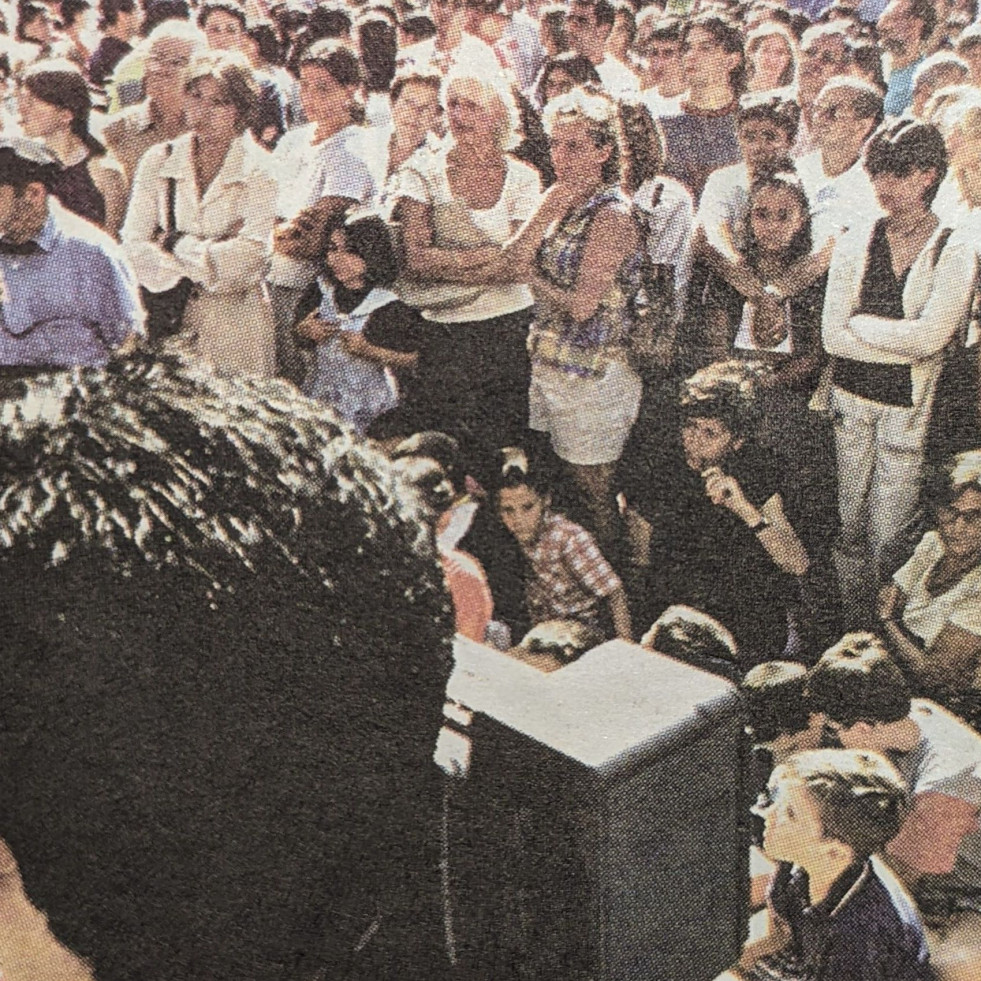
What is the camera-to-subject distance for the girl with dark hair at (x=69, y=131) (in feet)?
7.41

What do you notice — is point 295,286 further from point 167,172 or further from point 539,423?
point 539,423

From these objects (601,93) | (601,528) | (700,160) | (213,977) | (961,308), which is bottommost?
(213,977)

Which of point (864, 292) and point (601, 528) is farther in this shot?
point (601, 528)

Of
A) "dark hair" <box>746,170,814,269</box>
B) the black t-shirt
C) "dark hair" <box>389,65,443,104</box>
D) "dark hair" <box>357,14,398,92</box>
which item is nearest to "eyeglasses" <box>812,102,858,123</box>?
"dark hair" <box>746,170,814,269</box>

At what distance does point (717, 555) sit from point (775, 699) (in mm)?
333

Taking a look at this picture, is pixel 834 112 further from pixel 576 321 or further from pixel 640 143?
Result: pixel 576 321

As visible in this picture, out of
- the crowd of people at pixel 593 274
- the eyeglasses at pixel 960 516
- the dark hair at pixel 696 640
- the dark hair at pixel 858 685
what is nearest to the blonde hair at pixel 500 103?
the crowd of people at pixel 593 274

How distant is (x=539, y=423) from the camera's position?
2.18m

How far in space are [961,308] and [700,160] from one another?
0.59 meters

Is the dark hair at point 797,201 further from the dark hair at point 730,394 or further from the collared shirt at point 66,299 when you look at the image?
the collared shirt at point 66,299

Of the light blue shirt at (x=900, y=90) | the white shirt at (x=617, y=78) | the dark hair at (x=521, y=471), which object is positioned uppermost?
the white shirt at (x=617, y=78)

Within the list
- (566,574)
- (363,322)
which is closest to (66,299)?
(363,322)

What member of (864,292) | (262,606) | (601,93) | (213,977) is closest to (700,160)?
(601,93)

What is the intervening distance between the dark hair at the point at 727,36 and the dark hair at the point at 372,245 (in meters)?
0.73
